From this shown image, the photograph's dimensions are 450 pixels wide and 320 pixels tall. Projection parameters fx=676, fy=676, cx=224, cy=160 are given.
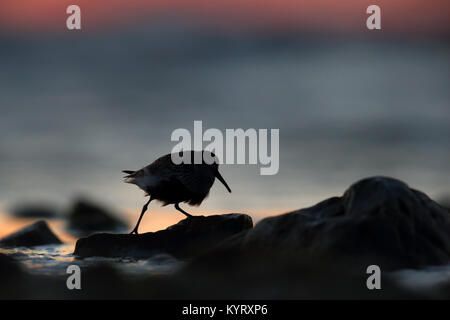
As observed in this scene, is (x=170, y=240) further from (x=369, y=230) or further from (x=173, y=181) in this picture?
(x=369, y=230)

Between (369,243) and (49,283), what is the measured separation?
3.84 metres

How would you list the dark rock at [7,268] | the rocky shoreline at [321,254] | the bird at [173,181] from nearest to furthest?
the rocky shoreline at [321,254]
the dark rock at [7,268]
the bird at [173,181]

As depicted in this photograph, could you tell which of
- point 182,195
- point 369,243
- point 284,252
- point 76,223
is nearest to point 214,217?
point 182,195

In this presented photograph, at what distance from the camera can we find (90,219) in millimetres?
15633

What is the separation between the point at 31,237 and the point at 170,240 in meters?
2.90

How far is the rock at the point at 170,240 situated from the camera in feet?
33.2

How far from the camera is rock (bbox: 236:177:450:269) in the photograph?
7.89 m

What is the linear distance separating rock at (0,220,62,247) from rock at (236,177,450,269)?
446cm

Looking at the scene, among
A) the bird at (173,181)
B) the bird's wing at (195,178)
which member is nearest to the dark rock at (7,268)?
the bird at (173,181)

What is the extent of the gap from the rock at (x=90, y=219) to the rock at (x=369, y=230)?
698 cm

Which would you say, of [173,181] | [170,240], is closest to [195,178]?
[173,181]

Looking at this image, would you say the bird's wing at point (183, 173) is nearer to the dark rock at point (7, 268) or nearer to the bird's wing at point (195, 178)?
the bird's wing at point (195, 178)

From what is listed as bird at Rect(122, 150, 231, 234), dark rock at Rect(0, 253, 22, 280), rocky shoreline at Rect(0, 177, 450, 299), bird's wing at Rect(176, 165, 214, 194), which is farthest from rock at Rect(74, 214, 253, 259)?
dark rock at Rect(0, 253, 22, 280)
